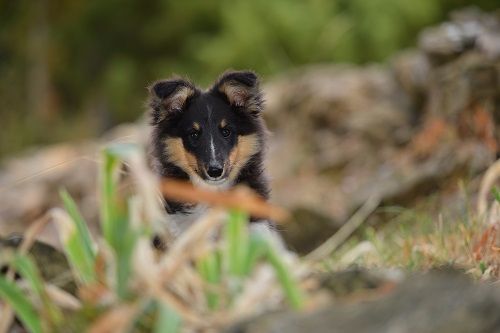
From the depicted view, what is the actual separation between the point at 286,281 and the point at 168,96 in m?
3.09

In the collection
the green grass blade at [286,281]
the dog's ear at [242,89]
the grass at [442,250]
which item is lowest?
the grass at [442,250]

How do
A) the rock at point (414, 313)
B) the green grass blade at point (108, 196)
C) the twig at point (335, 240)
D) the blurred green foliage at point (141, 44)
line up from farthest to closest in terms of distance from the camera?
the blurred green foliage at point (141, 44) < the twig at point (335, 240) < the green grass blade at point (108, 196) < the rock at point (414, 313)

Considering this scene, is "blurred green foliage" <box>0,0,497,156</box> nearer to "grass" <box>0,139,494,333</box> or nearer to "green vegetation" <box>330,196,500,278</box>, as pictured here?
"green vegetation" <box>330,196,500,278</box>

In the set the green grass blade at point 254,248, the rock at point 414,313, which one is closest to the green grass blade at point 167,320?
the rock at point 414,313

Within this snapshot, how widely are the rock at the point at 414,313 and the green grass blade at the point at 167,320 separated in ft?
0.59

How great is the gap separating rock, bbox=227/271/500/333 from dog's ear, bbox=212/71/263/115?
10.6ft

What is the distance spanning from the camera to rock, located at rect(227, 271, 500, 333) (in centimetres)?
278

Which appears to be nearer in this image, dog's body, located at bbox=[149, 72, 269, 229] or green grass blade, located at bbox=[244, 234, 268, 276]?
green grass blade, located at bbox=[244, 234, 268, 276]

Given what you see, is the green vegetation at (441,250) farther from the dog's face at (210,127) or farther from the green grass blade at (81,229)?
the green grass blade at (81,229)

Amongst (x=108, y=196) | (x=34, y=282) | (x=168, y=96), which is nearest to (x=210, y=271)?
(x=108, y=196)

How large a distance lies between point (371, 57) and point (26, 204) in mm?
11011

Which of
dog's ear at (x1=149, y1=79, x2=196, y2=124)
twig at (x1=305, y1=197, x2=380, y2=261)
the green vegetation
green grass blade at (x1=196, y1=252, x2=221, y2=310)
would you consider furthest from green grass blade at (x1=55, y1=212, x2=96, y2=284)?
dog's ear at (x1=149, y1=79, x2=196, y2=124)

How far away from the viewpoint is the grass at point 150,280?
9.92ft

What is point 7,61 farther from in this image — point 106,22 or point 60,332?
point 60,332
